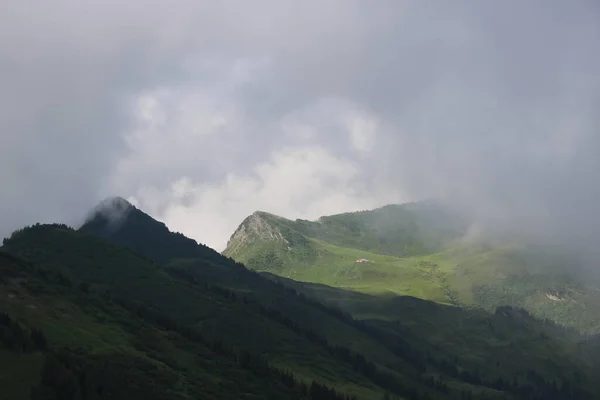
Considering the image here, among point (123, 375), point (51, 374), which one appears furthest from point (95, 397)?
point (123, 375)

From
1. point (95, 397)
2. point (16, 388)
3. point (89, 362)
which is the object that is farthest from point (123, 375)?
point (16, 388)

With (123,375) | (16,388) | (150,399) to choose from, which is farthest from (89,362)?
(16,388)

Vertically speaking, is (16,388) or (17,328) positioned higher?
(17,328)

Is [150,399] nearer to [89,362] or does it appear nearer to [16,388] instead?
[89,362]

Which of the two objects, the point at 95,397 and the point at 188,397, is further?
the point at 188,397

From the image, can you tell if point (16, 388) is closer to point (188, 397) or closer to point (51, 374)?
point (51, 374)

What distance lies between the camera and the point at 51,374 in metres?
165

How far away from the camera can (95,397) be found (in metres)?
167

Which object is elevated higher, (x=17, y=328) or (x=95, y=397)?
(x=17, y=328)

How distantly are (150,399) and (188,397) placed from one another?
14668mm

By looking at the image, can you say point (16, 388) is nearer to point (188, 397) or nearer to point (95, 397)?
point (95, 397)

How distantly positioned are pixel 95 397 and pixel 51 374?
12.0 m

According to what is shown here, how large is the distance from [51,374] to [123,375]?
3294cm

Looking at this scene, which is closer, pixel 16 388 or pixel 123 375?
pixel 16 388
